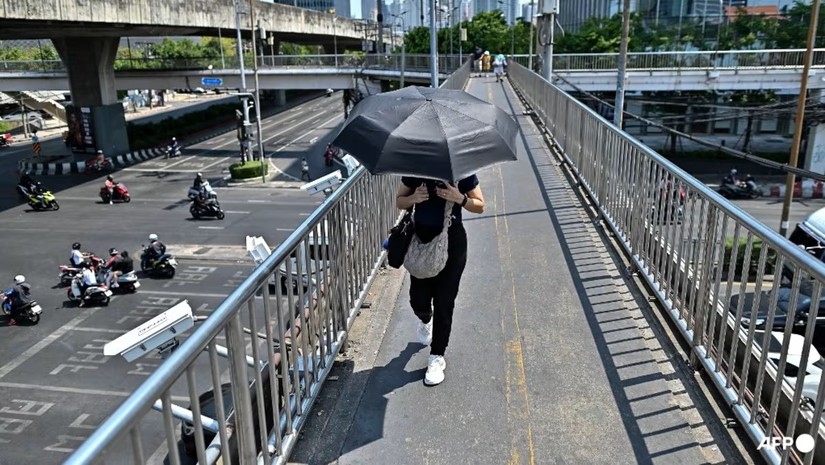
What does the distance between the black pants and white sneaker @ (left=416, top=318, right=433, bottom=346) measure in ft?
0.95

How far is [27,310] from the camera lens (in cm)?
1659

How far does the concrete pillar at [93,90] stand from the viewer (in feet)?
136

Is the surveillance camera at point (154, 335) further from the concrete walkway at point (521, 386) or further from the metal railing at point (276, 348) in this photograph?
the concrete walkway at point (521, 386)

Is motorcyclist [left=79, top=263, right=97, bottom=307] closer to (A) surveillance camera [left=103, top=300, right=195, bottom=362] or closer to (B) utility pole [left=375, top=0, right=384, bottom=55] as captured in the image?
(A) surveillance camera [left=103, top=300, right=195, bottom=362]

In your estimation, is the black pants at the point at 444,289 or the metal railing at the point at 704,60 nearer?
the black pants at the point at 444,289

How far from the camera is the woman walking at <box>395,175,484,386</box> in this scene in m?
3.73

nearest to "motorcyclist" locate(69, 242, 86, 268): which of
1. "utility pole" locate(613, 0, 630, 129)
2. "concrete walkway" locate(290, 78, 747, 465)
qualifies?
"utility pole" locate(613, 0, 630, 129)

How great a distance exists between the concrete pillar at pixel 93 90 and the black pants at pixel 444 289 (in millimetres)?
44069

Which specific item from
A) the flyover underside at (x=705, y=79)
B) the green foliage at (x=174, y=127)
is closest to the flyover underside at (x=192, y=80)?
the green foliage at (x=174, y=127)

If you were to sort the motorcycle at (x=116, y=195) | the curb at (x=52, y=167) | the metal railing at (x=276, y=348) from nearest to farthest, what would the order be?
the metal railing at (x=276, y=348)
the motorcycle at (x=116, y=195)
the curb at (x=52, y=167)

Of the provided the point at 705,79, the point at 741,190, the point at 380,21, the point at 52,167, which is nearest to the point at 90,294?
the point at 52,167

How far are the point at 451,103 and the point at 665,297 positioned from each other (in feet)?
7.59

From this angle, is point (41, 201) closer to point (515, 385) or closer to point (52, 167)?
point (52, 167)

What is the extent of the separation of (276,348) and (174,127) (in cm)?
5395
